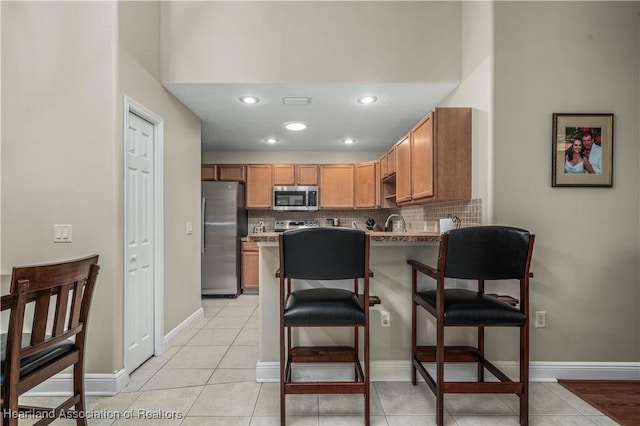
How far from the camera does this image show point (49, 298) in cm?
133

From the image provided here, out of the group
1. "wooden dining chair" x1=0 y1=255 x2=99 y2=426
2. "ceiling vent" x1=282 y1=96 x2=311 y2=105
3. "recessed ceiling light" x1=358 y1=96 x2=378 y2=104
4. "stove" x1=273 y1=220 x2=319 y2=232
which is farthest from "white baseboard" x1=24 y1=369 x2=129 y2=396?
"stove" x1=273 y1=220 x2=319 y2=232

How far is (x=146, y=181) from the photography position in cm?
253

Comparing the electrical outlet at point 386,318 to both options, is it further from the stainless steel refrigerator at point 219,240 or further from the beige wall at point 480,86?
the stainless steel refrigerator at point 219,240

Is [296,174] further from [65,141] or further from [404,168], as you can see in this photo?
[65,141]

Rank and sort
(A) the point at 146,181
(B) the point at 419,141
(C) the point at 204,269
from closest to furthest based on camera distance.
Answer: (A) the point at 146,181 → (B) the point at 419,141 → (C) the point at 204,269

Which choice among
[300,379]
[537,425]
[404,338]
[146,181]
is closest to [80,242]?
[146,181]

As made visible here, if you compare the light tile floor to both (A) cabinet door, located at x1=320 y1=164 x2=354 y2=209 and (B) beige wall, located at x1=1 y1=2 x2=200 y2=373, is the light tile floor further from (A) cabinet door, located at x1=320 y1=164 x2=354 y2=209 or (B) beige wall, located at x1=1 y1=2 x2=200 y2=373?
(A) cabinet door, located at x1=320 y1=164 x2=354 y2=209

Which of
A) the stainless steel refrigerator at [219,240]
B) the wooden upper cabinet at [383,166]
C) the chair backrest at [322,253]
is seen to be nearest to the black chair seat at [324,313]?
the chair backrest at [322,253]

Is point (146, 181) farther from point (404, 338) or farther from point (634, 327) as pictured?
point (634, 327)

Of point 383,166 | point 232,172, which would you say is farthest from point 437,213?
point 232,172

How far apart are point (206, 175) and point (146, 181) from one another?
2.67 meters

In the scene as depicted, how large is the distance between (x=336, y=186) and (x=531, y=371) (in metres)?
3.64

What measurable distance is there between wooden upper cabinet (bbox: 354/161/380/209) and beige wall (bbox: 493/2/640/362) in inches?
112

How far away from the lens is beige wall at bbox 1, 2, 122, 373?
205cm
